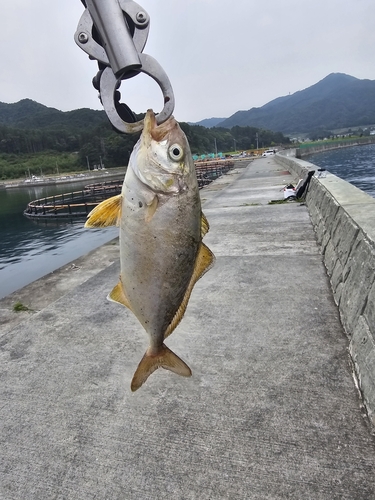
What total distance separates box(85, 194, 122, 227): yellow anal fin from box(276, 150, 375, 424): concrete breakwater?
215 cm

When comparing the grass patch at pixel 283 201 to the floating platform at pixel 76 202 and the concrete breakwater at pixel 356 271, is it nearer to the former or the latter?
the concrete breakwater at pixel 356 271

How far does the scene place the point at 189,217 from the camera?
5.94ft

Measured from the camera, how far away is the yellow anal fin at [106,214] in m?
1.83

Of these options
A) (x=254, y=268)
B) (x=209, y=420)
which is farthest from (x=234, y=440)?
(x=254, y=268)

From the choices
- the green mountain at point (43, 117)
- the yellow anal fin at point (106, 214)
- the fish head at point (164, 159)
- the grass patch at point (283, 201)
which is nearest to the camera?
the fish head at point (164, 159)

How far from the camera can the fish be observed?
1718 millimetres

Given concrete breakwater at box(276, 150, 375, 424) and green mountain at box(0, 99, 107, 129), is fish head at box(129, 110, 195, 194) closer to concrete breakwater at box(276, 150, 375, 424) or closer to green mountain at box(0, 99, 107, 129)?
concrete breakwater at box(276, 150, 375, 424)

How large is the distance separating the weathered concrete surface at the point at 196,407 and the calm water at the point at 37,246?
11598 millimetres

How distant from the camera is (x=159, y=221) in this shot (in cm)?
179

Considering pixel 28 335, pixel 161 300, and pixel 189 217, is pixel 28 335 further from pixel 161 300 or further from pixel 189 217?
pixel 189 217

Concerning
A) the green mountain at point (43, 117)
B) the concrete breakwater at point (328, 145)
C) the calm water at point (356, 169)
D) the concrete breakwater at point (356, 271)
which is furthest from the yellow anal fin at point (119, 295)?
the green mountain at point (43, 117)

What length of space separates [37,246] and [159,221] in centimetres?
2226

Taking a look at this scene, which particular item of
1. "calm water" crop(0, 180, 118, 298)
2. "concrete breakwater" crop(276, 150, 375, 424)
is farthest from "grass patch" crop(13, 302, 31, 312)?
"calm water" crop(0, 180, 118, 298)

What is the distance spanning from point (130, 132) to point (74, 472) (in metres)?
2.17
